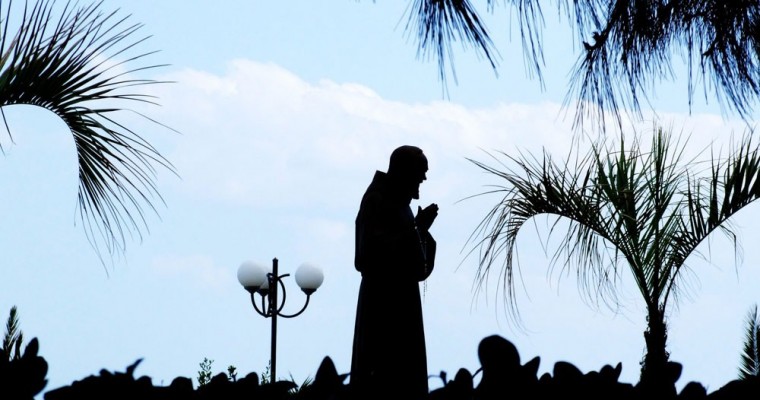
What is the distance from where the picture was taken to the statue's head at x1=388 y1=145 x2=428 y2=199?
4934 mm

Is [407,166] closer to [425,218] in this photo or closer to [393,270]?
[425,218]

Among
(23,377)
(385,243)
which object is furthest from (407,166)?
(23,377)

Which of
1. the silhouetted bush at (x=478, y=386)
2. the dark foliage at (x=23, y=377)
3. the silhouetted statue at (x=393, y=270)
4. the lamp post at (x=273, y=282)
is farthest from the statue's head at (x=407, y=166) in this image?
the lamp post at (x=273, y=282)

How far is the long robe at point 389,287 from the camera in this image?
4852 mm

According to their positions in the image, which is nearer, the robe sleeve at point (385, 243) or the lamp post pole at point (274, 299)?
the robe sleeve at point (385, 243)

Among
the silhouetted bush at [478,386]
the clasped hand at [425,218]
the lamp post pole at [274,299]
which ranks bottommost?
the silhouetted bush at [478,386]

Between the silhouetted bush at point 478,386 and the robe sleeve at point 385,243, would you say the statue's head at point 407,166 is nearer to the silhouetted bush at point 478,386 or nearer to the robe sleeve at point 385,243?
the robe sleeve at point 385,243

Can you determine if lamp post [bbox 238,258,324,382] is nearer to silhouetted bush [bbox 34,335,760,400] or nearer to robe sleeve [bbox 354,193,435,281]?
robe sleeve [bbox 354,193,435,281]

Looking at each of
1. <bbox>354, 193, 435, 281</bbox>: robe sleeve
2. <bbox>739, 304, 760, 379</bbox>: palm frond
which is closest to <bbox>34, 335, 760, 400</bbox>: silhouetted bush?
<bbox>354, 193, 435, 281</bbox>: robe sleeve

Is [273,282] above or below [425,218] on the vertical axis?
above

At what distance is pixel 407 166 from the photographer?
16.2ft

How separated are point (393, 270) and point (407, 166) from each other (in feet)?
1.80

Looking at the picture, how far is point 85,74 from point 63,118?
30 cm

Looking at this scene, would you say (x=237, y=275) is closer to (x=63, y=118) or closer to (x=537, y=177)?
(x=537, y=177)
